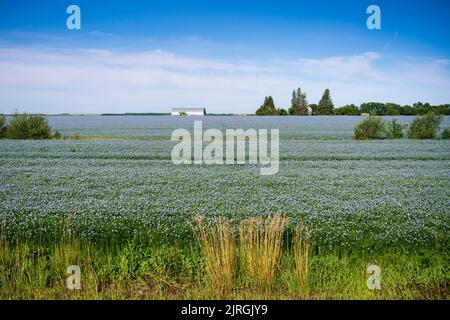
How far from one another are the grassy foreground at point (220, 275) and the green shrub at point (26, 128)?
181 feet

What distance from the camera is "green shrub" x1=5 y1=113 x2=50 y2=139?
57.6 meters

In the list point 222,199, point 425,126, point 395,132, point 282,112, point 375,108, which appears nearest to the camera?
point 222,199

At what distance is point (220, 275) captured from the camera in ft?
24.9

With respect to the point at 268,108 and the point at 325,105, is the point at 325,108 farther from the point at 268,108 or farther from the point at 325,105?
the point at 268,108

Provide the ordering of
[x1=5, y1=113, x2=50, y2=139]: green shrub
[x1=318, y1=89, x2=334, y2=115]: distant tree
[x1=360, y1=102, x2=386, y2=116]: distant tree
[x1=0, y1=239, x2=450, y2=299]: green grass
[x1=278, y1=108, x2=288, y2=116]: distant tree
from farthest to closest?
[x1=278, y1=108, x2=288, y2=116]: distant tree
[x1=318, y1=89, x2=334, y2=115]: distant tree
[x1=360, y1=102, x2=386, y2=116]: distant tree
[x1=5, y1=113, x2=50, y2=139]: green shrub
[x1=0, y1=239, x2=450, y2=299]: green grass

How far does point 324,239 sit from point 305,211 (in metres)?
2.97

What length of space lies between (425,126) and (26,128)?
5947cm

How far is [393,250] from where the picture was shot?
9.96m

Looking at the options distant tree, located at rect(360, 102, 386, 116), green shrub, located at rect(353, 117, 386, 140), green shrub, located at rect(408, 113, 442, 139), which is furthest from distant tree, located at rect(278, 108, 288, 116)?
green shrub, located at rect(408, 113, 442, 139)

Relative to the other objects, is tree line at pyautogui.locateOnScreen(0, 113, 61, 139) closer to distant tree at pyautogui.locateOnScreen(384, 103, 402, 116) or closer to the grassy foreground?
the grassy foreground

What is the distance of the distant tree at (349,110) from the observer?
537 feet

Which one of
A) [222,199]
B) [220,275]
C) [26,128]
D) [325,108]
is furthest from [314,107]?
[220,275]

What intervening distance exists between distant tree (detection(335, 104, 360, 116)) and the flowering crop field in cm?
13978

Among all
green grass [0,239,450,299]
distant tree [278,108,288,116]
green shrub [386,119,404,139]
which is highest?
distant tree [278,108,288,116]
